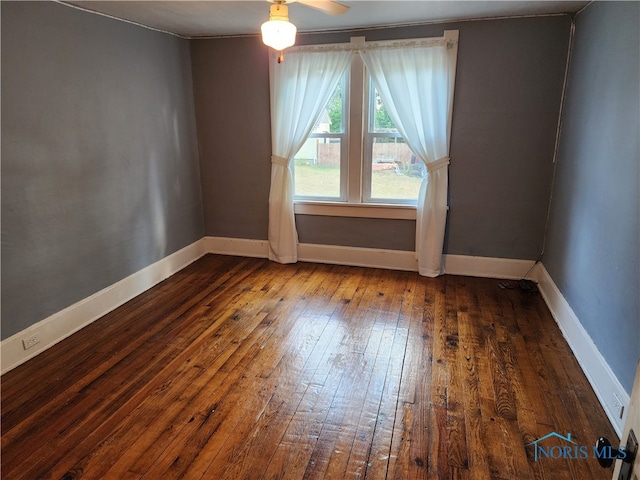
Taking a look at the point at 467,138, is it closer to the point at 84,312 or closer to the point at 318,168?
the point at 318,168

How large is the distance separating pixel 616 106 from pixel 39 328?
382cm

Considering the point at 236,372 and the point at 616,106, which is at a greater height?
the point at 616,106

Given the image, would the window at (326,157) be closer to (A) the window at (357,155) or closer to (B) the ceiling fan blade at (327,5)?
(A) the window at (357,155)

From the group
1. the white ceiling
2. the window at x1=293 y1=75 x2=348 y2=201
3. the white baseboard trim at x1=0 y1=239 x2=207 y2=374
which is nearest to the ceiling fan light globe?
the white ceiling

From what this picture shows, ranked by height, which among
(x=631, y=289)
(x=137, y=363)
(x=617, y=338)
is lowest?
(x=137, y=363)

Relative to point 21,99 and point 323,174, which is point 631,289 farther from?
point 21,99

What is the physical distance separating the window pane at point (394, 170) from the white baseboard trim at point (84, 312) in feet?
7.08

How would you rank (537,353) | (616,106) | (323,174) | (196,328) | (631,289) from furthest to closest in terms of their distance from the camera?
1. (323,174)
2. (196,328)
3. (537,353)
4. (616,106)
5. (631,289)

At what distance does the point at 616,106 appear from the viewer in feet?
7.71

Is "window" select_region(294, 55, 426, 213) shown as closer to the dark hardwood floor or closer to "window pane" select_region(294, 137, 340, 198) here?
"window pane" select_region(294, 137, 340, 198)

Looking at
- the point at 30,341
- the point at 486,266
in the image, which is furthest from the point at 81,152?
the point at 486,266

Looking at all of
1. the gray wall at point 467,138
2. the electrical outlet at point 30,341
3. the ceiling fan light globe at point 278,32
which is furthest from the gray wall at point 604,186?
the electrical outlet at point 30,341

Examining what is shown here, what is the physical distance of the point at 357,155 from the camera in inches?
161

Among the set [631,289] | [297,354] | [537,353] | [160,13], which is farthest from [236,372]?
[160,13]
